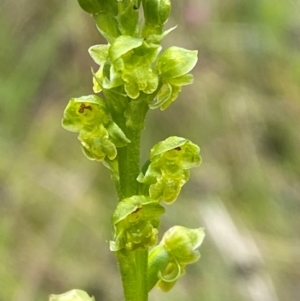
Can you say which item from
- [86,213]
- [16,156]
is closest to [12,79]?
[16,156]

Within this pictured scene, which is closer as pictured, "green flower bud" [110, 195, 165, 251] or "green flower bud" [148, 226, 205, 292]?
"green flower bud" [110, 195, 165, 251]

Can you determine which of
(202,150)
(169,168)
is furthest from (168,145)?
(202,150)

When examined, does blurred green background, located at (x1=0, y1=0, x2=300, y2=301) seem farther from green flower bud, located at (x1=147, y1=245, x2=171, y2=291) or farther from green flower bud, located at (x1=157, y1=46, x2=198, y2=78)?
green flower bud, located at (x1=157, y1=46, x2=198, y2=78)

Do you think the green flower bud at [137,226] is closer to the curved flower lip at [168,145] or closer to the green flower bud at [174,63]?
the curved flower lip at [168,145]

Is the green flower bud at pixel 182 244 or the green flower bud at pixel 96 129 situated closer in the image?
the green flower bud at pixel 96 129

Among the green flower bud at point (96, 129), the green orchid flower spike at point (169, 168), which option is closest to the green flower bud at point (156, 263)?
the green orchid flower spike at point (169, 168)

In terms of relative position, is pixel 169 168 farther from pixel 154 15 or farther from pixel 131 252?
pixel 154 15

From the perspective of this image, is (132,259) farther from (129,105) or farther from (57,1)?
(57,1)

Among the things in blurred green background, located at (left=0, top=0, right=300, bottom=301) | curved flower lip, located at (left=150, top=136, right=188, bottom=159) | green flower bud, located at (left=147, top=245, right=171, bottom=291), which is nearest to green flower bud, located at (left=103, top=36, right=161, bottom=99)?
curved flower lip, located at (left=150, top=136, right=188, bottom=159)
